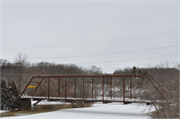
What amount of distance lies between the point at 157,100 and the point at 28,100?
632 inches

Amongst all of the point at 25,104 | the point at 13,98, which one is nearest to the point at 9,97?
the point at 13,98

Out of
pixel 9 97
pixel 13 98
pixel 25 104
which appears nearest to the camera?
pixel 9 97

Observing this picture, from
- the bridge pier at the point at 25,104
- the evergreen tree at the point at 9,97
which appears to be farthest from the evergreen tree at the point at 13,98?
the bridge pier at the point at 25,104

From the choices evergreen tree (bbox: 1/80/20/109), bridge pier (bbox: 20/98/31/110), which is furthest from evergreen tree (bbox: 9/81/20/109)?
bridge pier (bbox: 20/98/31/110)

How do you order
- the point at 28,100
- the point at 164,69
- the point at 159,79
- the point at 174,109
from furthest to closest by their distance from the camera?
the point at 28,100, the point at 164,69, the point at 159,79, the point at 174,109

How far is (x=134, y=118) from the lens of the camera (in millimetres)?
16453

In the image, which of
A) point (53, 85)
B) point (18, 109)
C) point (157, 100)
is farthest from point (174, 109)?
point (53, 85)

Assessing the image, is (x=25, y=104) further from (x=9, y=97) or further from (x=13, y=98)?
(x=9, y=97)

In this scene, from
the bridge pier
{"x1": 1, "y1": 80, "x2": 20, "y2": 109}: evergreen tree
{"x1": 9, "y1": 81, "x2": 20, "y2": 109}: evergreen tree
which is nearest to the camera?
{"x1": 1, "y1": 80, "x2": 20, "y2": 109}: evergreen tree

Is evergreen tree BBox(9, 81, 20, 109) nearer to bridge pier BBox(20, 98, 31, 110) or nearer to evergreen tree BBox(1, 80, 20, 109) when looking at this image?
evergreen tree BBox(1, 80, 20, 109)

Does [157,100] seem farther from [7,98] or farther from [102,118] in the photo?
[7,98]

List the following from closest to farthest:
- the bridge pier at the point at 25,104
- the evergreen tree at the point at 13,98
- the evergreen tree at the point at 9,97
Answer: the evergreen tree at the point at 9,97 < the evergreen tree at the point at 13,98 < the bridge pier at the point at 25,104

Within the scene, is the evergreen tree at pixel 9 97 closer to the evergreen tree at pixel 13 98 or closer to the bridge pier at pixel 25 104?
the evergreen tree at pixel 13 98

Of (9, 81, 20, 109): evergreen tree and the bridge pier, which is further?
the bridge pier
